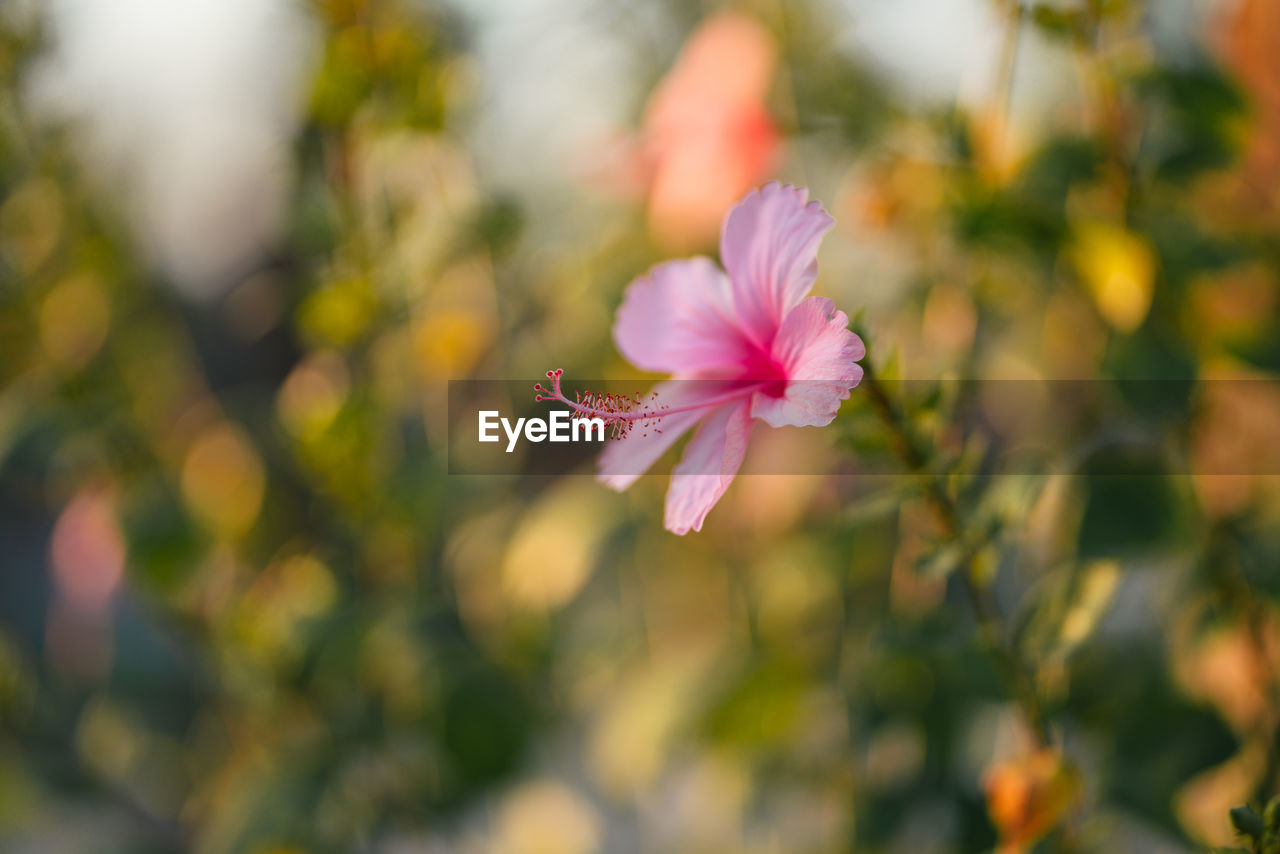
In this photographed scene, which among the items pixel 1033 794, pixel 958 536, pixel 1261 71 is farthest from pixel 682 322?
pixel 1261 71

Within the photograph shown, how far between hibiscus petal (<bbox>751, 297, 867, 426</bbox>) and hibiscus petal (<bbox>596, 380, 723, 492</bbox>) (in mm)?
31

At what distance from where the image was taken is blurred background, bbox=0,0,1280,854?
508 millimetres

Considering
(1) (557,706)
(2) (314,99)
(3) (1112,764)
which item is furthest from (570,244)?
(3) (1112,764)

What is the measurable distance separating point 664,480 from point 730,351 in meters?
0.44

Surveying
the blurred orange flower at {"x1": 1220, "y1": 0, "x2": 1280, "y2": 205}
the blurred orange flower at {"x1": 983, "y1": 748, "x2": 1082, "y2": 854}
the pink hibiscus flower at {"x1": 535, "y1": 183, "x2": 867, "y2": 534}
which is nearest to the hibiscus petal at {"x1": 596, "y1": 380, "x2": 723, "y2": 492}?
the pink hibiscus flower at {"x1": 535, "y1": 183, "x2": 867, "y2": 534}

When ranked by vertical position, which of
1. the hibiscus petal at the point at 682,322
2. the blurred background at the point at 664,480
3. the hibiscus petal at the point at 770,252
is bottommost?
the blurred background at the point at 664,480

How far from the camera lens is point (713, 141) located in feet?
2.27

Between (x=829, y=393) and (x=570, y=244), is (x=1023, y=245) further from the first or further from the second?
(x=570, y=244)

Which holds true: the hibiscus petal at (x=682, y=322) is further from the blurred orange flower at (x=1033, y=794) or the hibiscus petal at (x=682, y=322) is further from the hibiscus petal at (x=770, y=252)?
the blurred orange flower at (x=1033, y=794)

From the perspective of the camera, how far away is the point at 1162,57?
0.54m

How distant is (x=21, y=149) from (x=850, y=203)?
733mm

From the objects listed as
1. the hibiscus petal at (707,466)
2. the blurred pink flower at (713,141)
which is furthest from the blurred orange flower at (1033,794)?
the blurred pink flower at (713,141)

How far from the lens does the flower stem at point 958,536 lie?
33cm

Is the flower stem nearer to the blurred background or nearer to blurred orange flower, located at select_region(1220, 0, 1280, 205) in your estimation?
the blurred background
